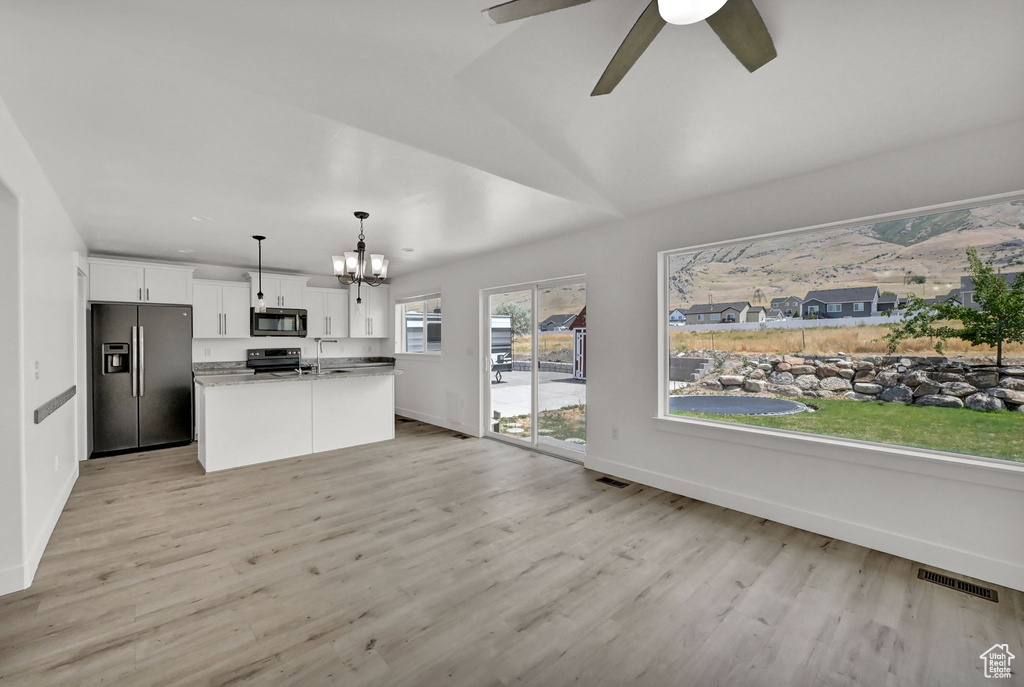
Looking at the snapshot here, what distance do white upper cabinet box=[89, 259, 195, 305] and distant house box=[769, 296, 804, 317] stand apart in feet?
21.4

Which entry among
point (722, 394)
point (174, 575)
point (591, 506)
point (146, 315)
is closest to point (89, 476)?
point (146, 315)

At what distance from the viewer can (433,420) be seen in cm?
661

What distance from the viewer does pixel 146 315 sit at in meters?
5.23

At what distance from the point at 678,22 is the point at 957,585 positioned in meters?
3.11

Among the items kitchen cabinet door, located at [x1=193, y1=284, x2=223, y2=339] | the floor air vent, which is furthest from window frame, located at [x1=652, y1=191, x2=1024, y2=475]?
kitchen cabinet door, located at [x1=193, y1=284, x2=223, y2=339]

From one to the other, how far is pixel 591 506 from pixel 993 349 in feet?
8.61

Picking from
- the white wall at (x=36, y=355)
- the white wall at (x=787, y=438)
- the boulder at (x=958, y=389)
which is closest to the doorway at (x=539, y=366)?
the white wall at (x=787, y=438)

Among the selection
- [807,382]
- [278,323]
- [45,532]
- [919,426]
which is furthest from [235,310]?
[919,426]

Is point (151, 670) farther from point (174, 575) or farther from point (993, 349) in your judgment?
point (993, 349)

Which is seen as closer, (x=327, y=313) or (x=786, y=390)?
(x=786, y=390)

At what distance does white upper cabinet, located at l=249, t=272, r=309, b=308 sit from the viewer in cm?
629

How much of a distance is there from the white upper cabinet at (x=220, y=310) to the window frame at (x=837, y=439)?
18.3 feet

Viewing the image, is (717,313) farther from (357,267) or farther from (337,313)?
(337,313)

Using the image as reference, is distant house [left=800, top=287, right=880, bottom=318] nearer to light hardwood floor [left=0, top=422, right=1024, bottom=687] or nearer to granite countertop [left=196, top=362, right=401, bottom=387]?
light hardwood floor [left=0, top=422, right=1024, bottom=687]
